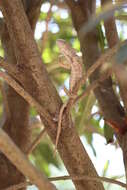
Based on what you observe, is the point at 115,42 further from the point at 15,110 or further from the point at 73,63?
the point at 15,110

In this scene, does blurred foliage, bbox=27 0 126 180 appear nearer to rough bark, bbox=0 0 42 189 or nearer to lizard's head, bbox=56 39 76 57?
rough bark, bbox=0 0 42 189

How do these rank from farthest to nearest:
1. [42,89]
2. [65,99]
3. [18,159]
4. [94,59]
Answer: [65,99]
[94,59]
[42,89]
[18,159]

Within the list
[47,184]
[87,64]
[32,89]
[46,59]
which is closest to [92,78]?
[87,64]

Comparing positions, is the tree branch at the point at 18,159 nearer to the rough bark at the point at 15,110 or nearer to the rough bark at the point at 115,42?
the rough bark at the point at 115,42

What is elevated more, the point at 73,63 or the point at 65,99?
the point at 73,63

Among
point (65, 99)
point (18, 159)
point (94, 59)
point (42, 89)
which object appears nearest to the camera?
point (18, 159)

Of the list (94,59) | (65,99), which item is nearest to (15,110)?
(94,59)

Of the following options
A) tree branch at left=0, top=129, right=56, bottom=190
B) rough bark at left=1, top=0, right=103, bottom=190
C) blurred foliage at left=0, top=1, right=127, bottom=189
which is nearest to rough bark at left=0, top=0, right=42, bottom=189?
blurred foliage at left=0, top=1, right=127, bottom=189

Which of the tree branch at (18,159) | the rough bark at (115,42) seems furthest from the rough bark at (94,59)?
the tree branch at (18,159)

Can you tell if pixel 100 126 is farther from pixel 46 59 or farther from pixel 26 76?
pixel 26 76
